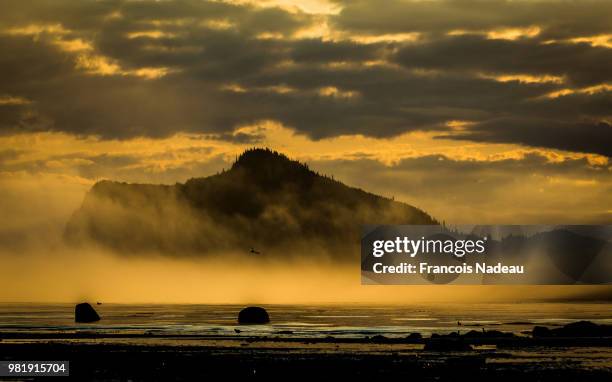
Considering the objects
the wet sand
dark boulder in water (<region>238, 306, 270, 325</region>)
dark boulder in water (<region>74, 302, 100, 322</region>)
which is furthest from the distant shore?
dark boulder in water (<region>74, 302, 100, 322</region>)

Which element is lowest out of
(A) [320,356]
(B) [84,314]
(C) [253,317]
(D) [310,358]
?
(D) [310,358]

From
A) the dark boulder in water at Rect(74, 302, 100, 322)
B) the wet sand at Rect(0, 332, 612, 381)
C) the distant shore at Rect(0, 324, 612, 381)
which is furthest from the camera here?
the dark boulder in water at Rect(74, 302, 100, 322)

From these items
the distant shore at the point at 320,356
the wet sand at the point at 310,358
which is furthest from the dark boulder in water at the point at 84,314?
the wet sand at the point at 310,358

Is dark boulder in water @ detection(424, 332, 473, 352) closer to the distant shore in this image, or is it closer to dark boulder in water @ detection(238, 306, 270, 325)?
the distant shore

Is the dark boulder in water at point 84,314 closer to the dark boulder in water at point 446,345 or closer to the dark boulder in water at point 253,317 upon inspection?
the dark boulder in water at point 253,317

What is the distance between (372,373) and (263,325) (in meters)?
80.9

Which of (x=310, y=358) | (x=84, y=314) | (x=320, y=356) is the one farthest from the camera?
(x=84, y=314)

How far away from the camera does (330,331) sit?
433 feet

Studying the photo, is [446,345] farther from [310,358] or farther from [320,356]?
[310,358]

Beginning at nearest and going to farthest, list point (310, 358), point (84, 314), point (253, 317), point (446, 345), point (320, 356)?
point (310, 358) → point (320, 356) → point (446, 345) → point (253, 317) → point (84, 314)

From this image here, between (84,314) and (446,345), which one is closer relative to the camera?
(446,345)

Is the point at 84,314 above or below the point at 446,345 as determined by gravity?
above

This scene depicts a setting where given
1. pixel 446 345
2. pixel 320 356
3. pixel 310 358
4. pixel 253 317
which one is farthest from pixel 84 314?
pixel 310 358

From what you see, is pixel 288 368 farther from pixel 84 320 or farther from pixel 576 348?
pixel 84 320
